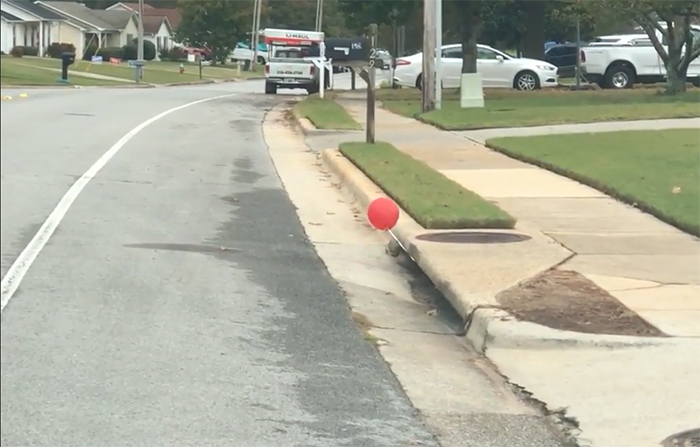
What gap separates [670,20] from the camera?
25.4 metres

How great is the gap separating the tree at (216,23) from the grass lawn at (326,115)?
2.32 meters

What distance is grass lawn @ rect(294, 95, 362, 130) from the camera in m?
21.4

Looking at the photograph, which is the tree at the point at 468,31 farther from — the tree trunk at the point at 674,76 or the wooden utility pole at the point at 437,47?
the wooden utility pole at the point at 437,47

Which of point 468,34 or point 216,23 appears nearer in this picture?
point 216,23

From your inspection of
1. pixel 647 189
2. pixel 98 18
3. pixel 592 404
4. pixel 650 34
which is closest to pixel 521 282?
pixel 592 404

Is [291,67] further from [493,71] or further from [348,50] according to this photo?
[348,50]

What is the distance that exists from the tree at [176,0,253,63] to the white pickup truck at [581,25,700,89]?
35.6ft

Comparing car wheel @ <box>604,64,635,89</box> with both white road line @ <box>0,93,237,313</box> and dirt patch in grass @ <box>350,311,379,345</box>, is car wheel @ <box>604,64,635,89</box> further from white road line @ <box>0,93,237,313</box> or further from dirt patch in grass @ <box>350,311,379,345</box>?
dirt patch in grass @ <box>350,311,379,345</box>

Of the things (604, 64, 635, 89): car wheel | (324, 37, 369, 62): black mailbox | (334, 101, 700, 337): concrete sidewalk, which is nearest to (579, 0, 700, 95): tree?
(604, 64, 635, 89): car wheel

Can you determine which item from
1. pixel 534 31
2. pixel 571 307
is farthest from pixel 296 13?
pixel 534 31

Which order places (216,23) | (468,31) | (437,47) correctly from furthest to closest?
(468,31) < (216,23) < (437,47)

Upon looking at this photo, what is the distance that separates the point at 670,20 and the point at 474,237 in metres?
17.2

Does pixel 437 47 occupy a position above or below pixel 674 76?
above

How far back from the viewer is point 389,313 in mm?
7988
